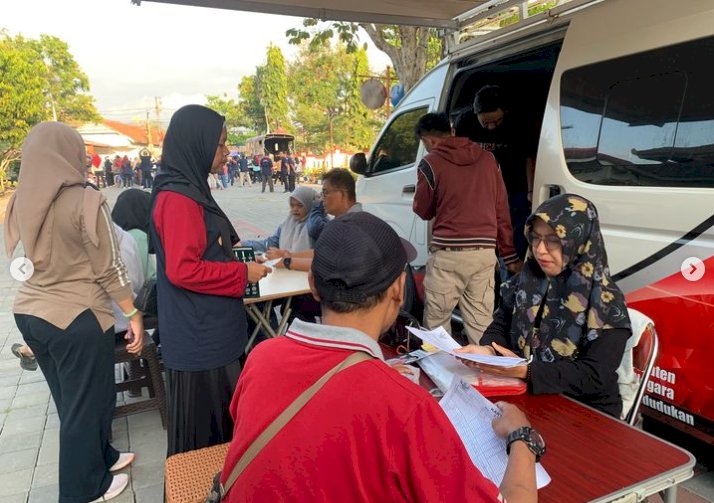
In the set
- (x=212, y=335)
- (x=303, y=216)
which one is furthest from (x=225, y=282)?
(x=303, y=216)

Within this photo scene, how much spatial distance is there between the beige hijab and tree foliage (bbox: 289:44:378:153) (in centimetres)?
3410

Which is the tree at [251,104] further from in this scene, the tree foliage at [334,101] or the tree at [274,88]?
the tree foliage at [334,101]

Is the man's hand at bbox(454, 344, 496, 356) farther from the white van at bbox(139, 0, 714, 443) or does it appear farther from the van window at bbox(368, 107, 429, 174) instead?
the van window at bbox(368, 107, 429, 174)

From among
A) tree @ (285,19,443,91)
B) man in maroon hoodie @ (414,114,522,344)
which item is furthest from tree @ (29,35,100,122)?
man in maroon hoodie @ (414,114,522,344)

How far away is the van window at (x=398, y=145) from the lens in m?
4.58

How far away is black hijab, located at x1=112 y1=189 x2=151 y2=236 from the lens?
11.2 feet

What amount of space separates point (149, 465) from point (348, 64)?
125 feet

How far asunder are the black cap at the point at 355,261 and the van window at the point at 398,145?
11.8 ft

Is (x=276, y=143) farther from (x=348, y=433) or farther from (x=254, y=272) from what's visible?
(x=348, y=433)

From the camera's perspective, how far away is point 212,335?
2.13 metres

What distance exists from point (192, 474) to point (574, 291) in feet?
4.74

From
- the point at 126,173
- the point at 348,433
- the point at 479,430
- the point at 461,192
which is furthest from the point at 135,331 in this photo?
the point at 126,173

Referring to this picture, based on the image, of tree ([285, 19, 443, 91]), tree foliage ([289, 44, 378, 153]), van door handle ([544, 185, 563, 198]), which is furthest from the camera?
tree foliage ([289, 44, 378, 153])

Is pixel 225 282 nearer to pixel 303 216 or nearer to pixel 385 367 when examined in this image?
pixel 385 367
